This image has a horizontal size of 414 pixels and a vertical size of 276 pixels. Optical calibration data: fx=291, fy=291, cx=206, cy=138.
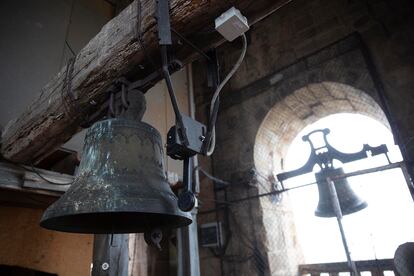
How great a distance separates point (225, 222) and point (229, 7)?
9.55 ft

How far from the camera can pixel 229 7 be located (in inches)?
35.1

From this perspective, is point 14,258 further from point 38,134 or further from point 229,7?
point 229,7

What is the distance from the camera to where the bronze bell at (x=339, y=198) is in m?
2.79

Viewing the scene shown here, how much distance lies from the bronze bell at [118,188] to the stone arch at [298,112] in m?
2.39

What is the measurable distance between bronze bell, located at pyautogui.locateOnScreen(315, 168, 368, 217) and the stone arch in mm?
728

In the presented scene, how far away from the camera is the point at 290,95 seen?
10.9 ft

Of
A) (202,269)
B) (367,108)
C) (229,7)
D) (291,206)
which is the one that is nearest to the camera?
(229,7)

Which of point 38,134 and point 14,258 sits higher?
point 38,134

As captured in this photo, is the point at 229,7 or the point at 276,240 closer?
the point at 229,7

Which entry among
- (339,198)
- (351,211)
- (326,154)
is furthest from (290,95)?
(351,211)

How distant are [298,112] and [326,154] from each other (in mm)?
859

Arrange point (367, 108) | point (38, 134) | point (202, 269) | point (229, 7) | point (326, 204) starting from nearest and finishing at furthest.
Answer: point (229, 7) → point (38, 134) → point (326, 204) → point (367, 108) → point (202, 269)

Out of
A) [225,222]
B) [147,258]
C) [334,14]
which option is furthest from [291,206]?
[334,14]

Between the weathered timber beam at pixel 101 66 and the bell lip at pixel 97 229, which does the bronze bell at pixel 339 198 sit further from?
the weathered timber beam at pixel 101 66
